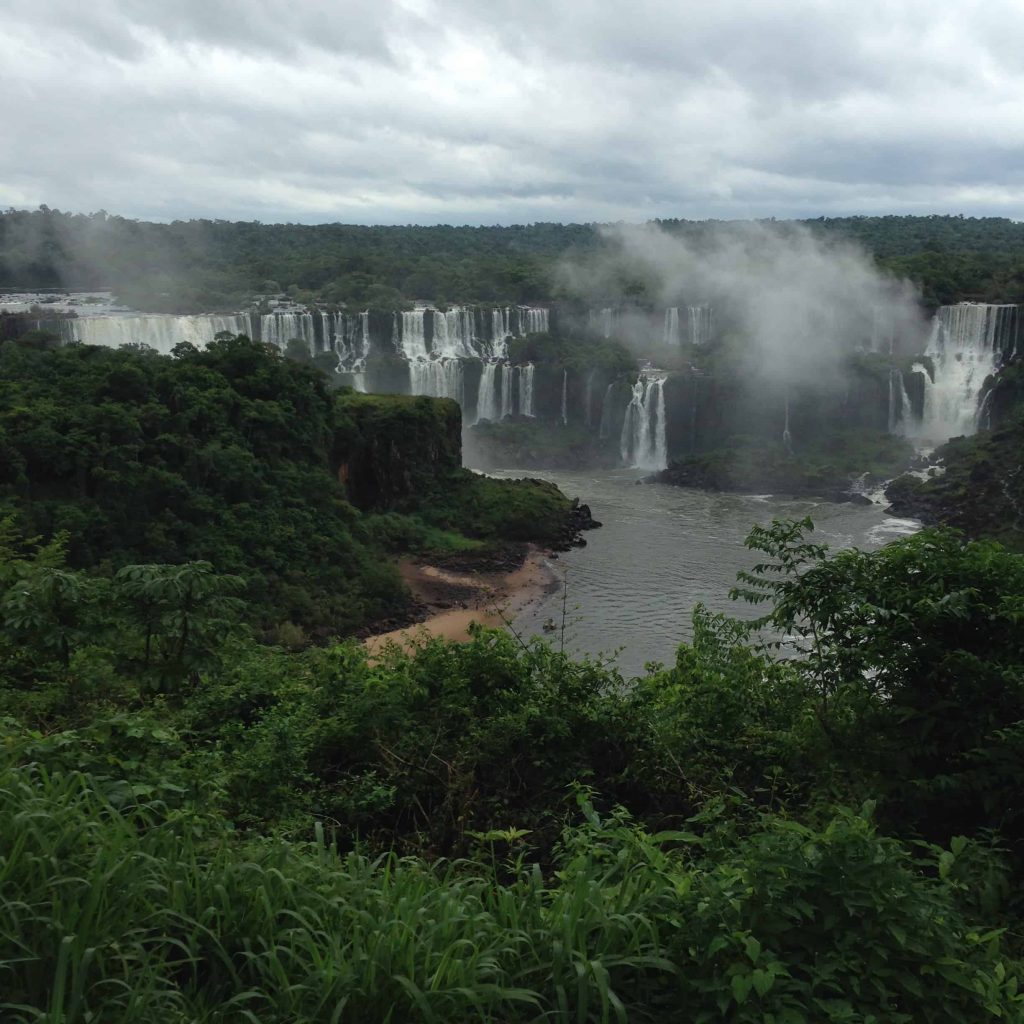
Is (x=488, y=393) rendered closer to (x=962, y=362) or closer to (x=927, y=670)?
(x=962, y=362)

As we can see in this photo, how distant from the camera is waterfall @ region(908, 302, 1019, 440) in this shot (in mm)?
47188

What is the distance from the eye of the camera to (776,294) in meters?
56.8

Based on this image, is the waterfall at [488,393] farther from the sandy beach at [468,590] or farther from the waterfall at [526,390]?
the sandy beach at [468,590]

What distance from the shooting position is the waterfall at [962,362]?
47.2 m

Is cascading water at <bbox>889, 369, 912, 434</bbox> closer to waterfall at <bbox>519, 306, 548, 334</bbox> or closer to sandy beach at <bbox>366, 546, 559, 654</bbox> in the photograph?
waterfall at <bbox>519, 306, 548, 334</bbox>

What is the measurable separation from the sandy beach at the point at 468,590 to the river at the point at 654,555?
0.61 metres

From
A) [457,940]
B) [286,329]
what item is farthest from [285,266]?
[457,940]

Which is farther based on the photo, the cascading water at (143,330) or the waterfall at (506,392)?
the waterfall at (506,392)

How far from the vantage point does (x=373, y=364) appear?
1880 inches

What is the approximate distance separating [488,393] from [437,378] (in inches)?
108

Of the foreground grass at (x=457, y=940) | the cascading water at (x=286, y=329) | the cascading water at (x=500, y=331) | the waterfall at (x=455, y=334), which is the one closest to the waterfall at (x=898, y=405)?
the cascading water at (x=500, y=331)

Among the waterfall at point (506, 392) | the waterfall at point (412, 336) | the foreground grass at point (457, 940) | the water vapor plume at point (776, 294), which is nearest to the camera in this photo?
the foreground grass at point (457, 940)

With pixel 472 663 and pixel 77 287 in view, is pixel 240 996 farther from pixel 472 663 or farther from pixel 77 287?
pixel 77 287

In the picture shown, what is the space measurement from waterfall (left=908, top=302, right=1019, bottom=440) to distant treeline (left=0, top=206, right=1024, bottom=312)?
6.77 feet
